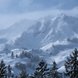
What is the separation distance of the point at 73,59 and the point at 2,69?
42.6 ft

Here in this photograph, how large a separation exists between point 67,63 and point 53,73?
17620 millimetres

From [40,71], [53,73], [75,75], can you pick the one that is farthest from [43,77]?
[53,73]

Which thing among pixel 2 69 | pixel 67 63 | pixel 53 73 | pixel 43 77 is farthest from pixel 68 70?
pixel 53 73

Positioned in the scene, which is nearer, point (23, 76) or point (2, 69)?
point (2, 69)

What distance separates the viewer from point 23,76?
244 feet

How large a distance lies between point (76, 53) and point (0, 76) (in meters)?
14.1

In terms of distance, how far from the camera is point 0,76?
6606 cm

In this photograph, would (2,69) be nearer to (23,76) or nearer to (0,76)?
(0,76)

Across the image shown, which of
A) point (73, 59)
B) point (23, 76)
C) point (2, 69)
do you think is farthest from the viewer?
point (23, 76)

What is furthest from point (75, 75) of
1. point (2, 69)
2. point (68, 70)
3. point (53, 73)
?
point (53, 73)

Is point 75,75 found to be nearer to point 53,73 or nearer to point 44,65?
point 44,65

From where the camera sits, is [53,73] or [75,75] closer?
[75,75]

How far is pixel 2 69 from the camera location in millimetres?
66000

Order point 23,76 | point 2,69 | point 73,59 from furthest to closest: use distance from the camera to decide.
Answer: point 23,76 < point 2,69 < point 73,59
